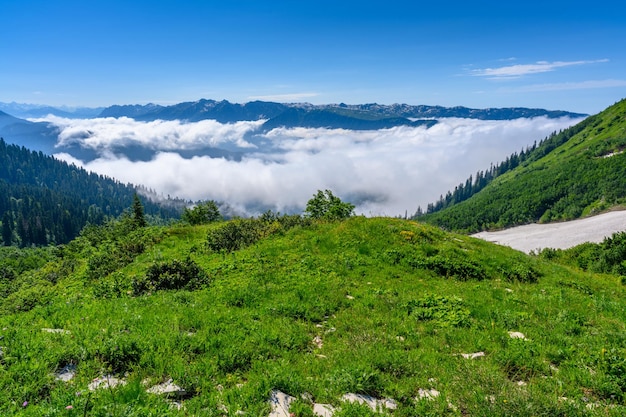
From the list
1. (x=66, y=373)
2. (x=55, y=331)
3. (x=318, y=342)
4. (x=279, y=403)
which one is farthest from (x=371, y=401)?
(x=55, y=331)

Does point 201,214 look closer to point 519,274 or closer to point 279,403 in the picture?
point 519,274

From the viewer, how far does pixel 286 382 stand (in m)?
7.61

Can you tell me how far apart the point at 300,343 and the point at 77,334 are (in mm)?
6098

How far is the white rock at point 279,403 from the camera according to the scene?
6.85 metres

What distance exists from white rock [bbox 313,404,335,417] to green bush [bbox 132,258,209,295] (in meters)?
10.5

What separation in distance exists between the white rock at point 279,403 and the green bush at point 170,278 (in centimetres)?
985

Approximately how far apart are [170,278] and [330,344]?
9.33 metres

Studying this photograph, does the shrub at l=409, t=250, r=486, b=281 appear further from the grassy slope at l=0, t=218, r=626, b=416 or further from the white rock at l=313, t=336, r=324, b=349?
the white rock at l=313, t=336, r=324, b=349

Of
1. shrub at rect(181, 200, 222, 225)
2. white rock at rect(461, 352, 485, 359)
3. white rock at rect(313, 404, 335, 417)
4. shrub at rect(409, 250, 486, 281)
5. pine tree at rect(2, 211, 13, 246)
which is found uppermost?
white rock at rect(313, 404, 335, 417)

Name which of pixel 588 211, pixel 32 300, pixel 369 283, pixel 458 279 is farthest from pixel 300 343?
pixel 588 211

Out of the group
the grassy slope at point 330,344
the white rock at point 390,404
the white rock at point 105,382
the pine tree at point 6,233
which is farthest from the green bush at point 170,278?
the pine tree at point 6,233

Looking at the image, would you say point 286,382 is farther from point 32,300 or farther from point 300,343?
point 32,300

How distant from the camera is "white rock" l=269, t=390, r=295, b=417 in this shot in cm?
685

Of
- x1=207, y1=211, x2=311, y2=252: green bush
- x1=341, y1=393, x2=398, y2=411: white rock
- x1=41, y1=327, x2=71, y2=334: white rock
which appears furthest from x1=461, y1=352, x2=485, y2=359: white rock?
x1=207, y1=211, x2=311, y2=252: green bush
